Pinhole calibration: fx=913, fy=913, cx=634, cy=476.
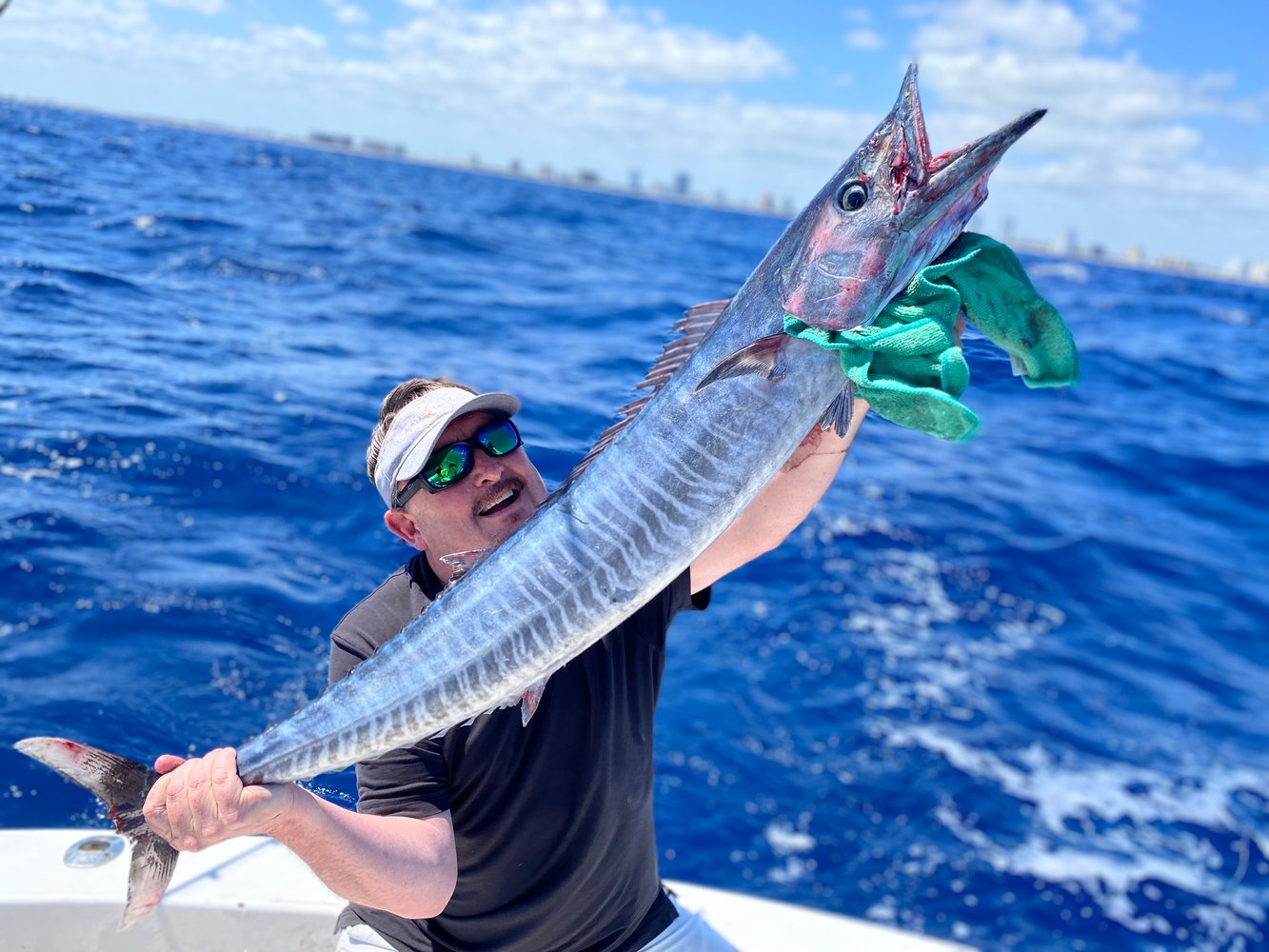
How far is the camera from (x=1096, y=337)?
79.5 ft

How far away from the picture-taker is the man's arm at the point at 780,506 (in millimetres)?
2674

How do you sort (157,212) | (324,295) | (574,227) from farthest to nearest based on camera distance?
(574,227) → (157,212) → (324,295)

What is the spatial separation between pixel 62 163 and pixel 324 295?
29.7 feet

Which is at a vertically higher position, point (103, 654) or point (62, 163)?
point (62, 163)

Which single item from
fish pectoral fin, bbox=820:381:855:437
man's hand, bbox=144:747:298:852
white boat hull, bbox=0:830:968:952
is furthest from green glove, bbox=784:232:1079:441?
white boat hull, bbox=0:830:968:952

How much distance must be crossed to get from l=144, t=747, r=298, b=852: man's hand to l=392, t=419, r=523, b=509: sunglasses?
0.81 metres

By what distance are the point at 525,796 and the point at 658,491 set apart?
894mm

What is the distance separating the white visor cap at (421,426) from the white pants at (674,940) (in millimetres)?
1228

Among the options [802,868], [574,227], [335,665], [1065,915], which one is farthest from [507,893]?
[574,227]

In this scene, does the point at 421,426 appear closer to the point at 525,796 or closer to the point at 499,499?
the point at 499,499

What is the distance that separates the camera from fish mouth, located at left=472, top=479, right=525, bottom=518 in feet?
8.24

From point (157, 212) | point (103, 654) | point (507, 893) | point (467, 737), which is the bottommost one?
point (103, 654)

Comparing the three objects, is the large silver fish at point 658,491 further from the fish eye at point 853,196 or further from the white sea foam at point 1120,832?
the white sea foam at point 1120,832

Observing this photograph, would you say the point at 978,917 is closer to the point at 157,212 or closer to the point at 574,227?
the point at 157,212
